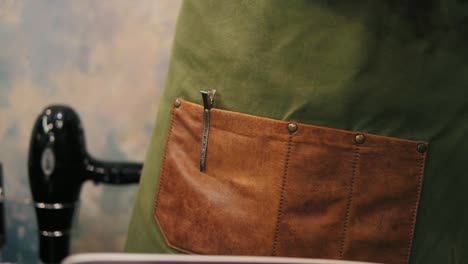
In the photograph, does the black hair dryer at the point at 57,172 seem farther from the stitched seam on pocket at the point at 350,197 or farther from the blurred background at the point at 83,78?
the stitched seam on pocket at the point at 350,197

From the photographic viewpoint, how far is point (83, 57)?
4.59 ft

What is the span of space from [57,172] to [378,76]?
739 mm

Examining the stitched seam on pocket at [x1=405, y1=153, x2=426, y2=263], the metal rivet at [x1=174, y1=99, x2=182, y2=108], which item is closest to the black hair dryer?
the metal rivet at [x1=174, y1=99, x2=182, y2=108]

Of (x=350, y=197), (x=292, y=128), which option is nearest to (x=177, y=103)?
(x=292, y=128)

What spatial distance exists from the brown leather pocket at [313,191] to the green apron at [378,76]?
0.08ft

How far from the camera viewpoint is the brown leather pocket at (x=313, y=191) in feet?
2.62

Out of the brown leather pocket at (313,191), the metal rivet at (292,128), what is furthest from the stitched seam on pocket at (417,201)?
the metal rivet at (292,128)

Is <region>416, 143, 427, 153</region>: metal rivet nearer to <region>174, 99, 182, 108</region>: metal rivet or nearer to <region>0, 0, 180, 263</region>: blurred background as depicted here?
<region>174, 99, 182, 108</region>: metal rivet

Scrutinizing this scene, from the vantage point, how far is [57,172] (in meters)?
1.18

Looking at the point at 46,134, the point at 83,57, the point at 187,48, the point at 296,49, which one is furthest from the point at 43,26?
the point at 296,49

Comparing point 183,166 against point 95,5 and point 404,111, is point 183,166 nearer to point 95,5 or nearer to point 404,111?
point 404,111

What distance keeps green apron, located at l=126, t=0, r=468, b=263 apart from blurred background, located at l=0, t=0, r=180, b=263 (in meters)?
0.61

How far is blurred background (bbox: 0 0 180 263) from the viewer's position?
54.2 inches

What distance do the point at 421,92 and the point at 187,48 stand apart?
1.27ft
